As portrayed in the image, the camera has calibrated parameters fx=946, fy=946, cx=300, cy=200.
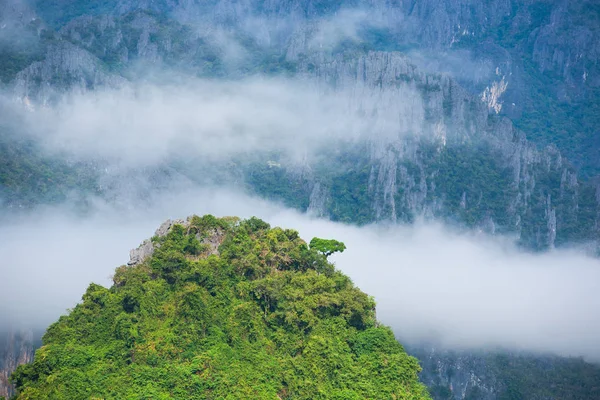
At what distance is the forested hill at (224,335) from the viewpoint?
50.5m

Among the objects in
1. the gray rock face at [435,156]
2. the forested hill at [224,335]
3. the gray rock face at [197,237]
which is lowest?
the forested hill at [224,335]

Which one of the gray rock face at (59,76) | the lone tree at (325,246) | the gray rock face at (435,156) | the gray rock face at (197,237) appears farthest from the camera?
the gray rock face at (435,156)

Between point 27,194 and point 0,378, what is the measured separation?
30970 mm

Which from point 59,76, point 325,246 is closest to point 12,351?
point 59,76

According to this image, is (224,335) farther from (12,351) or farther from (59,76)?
(59,76)

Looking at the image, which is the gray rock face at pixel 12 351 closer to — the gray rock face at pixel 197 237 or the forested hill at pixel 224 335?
the gray rock face at pixel 197 237

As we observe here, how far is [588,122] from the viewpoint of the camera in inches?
7707

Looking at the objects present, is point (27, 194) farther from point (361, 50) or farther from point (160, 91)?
point (361, 50)

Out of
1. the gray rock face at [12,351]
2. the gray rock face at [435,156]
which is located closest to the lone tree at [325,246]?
the gray rock face at [12,351]

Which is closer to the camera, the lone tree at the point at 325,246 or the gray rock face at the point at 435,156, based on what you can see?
the lone tree at the point at 325,246

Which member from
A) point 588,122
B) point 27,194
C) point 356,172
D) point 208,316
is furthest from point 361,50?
point 208,316

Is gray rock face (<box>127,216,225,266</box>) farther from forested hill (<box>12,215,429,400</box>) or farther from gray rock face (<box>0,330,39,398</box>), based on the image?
gray rock face (<box>0,330,39,398</box>)

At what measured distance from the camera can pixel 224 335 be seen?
54.9 m

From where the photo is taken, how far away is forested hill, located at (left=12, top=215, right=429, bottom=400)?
50469 millimetres
